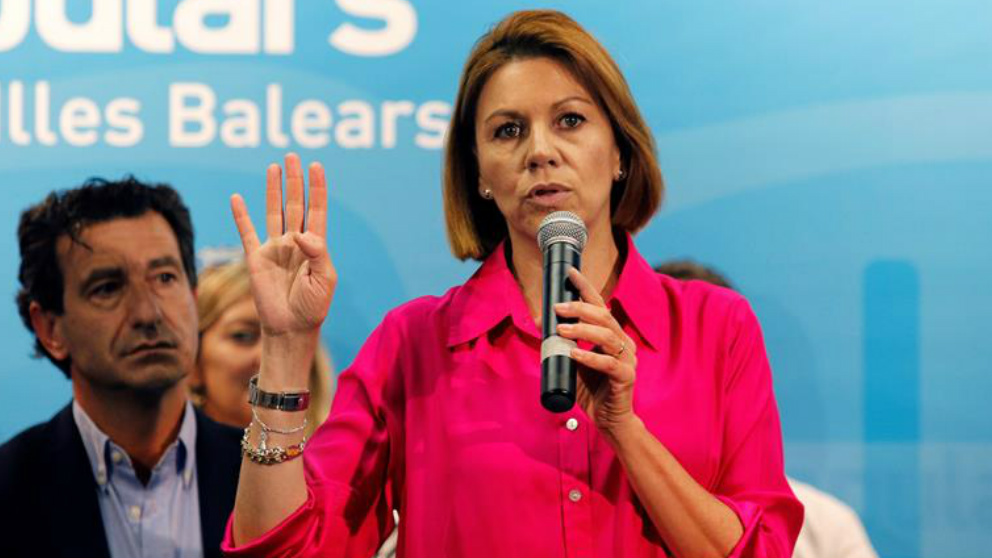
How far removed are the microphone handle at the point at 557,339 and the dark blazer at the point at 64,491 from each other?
1710 millimetres

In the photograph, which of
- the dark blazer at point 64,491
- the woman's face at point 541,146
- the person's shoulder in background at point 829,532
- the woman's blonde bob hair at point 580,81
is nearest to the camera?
the woman's face at point 541,146

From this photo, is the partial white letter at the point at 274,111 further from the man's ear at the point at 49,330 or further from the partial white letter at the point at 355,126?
the man's ear at the point at 49,330

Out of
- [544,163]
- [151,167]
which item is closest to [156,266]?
[151,167]

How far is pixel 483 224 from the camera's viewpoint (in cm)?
221

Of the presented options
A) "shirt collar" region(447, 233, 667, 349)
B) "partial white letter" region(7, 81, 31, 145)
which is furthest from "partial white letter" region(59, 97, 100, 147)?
"shirt collar" region(447, 233, 667, 349)

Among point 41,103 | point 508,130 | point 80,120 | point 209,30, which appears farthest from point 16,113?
point 508,130

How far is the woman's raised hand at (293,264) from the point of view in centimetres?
185

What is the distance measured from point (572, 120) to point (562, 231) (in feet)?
1.18

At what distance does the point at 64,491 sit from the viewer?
9.89 ft

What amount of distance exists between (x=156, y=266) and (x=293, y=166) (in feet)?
4.52

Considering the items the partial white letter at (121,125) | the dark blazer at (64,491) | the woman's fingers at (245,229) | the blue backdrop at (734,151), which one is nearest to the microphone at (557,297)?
the woman's fingers at (245,229)

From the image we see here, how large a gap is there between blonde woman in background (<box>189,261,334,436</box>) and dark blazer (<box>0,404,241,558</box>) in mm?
231

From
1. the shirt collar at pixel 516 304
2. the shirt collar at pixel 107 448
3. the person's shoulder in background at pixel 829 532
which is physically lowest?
the person's shoulder in background at pixel 829 532

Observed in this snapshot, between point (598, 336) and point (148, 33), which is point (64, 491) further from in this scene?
point (598, 336)
